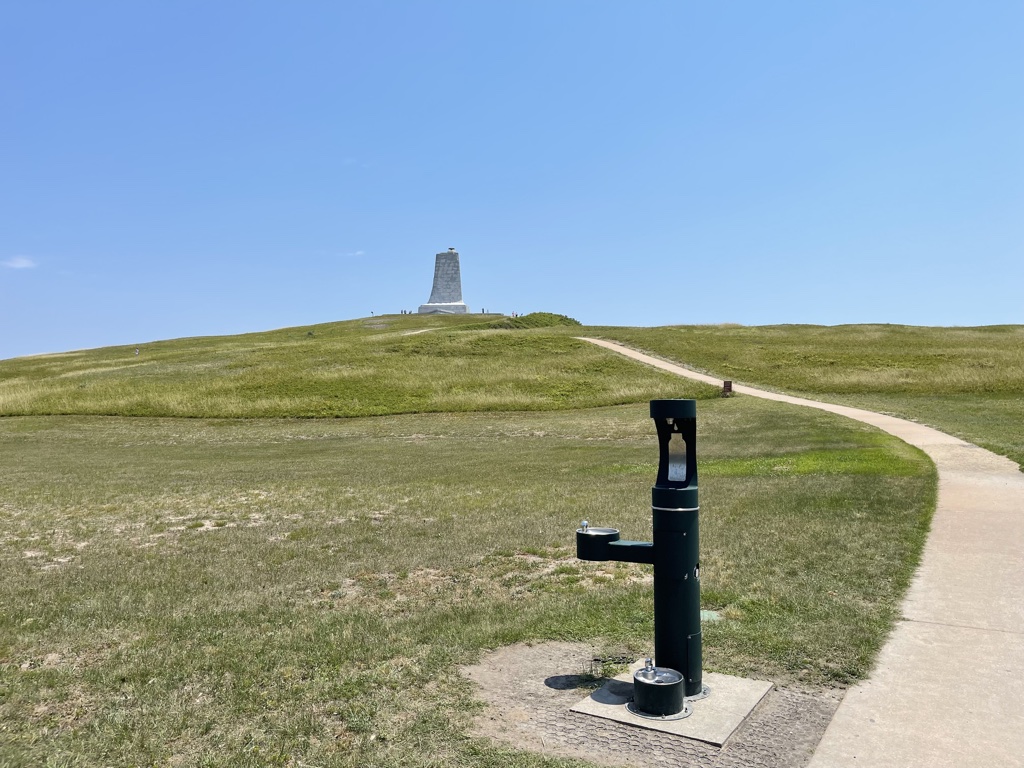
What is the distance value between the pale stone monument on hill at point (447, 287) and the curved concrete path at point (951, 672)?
11677cm

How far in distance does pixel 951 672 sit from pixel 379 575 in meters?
6.53

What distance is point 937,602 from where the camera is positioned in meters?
7.90

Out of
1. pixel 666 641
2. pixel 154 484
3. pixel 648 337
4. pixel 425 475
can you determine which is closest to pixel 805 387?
pixel 648 337

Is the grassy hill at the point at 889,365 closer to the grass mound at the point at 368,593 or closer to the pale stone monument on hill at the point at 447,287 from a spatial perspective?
the grass mound at the point at 368,593

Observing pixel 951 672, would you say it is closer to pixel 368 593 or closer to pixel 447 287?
pixel 368 593

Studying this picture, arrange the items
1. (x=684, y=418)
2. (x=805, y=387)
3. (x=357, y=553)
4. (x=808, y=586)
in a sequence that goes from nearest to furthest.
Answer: (x=684, y=418), (x=808, y=586), (x=357, y=553), (x=805, y=387)

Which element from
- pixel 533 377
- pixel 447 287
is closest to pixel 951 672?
pixel 533 377

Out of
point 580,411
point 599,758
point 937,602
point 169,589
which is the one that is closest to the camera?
point 599,758

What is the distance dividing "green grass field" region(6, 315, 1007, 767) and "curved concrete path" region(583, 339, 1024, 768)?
0.33 m

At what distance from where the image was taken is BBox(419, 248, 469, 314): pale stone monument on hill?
126438 millimetres

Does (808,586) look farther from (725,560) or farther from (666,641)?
(666,641)

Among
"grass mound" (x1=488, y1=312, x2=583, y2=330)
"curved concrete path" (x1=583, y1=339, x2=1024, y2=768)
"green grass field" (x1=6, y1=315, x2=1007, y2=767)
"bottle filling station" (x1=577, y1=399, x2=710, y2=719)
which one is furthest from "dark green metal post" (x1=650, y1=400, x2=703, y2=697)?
"grass mound" (x1=488, y1=312, x2=583, y2=330)

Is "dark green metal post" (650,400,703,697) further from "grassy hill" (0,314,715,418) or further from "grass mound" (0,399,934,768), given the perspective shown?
"grassy hill" (0,314,715,418)

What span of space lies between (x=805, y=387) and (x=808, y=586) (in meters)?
42.5
